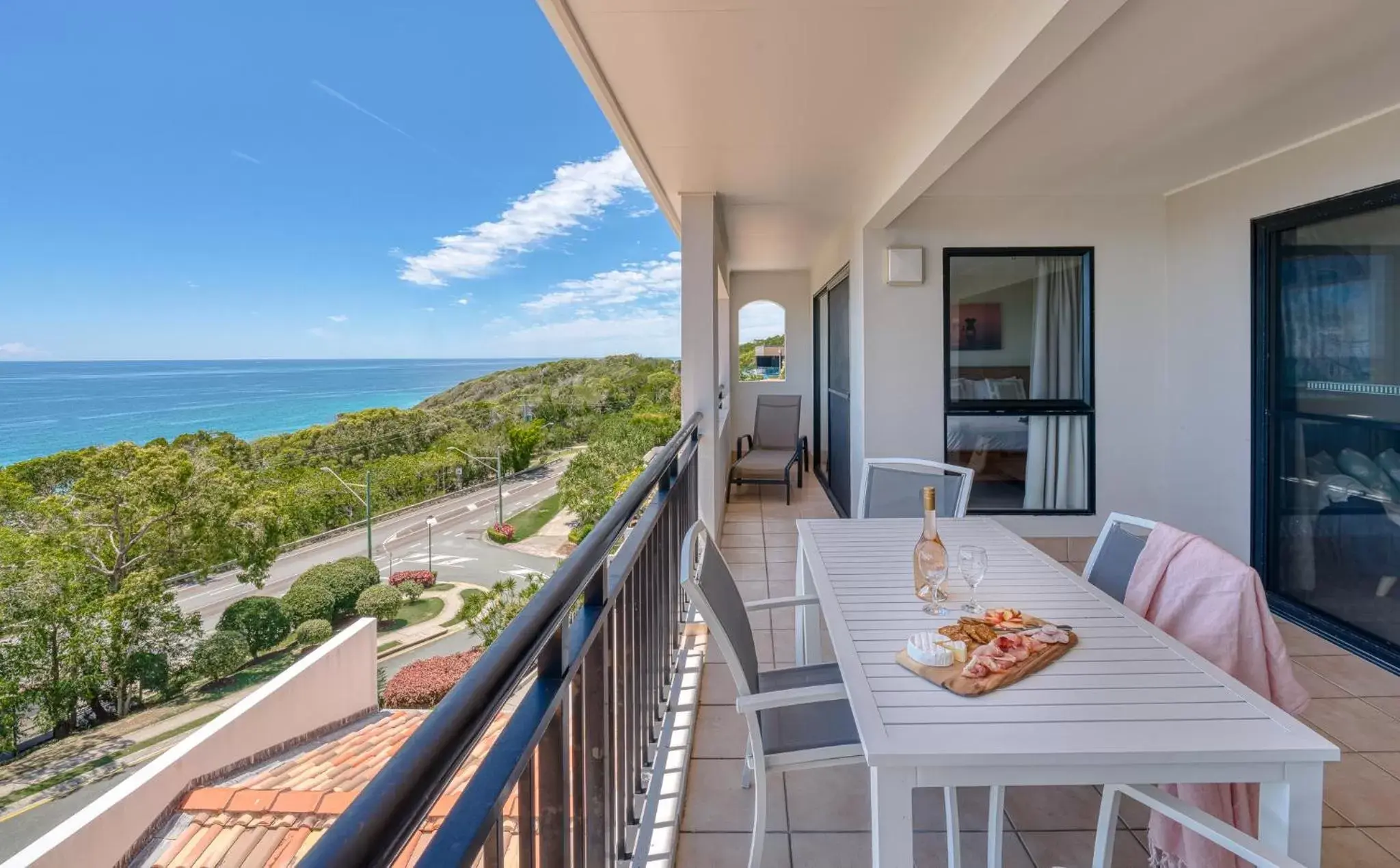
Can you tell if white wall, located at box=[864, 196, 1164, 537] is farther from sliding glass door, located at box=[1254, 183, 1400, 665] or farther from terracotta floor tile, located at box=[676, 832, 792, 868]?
terracotta floor tile, located at box=[676, 832, 792, 868]

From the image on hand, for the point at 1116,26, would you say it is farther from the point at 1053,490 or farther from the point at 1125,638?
the point at 1053,490

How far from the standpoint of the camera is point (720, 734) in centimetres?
243

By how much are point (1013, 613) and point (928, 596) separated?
0.21 metres

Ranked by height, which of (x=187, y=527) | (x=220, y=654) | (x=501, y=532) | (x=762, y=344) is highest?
(x=762, y=344)

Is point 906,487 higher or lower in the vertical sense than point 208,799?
higher

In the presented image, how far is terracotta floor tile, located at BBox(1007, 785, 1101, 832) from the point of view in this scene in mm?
1897

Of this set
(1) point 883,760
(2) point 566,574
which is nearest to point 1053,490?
(1) point 883,760

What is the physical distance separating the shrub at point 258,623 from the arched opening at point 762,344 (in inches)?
376

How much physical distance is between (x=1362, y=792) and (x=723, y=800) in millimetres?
A: 1881

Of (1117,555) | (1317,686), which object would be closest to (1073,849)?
(1117,555)

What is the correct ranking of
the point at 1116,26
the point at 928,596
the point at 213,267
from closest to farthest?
1. the point at 928,596
2. the point at 1116,26
3. the point at 213,267

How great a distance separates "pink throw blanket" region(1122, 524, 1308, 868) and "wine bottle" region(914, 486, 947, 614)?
504 mm

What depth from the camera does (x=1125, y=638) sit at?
1.53m

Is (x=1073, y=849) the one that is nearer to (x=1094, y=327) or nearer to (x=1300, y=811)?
(x=1300, y=811)
